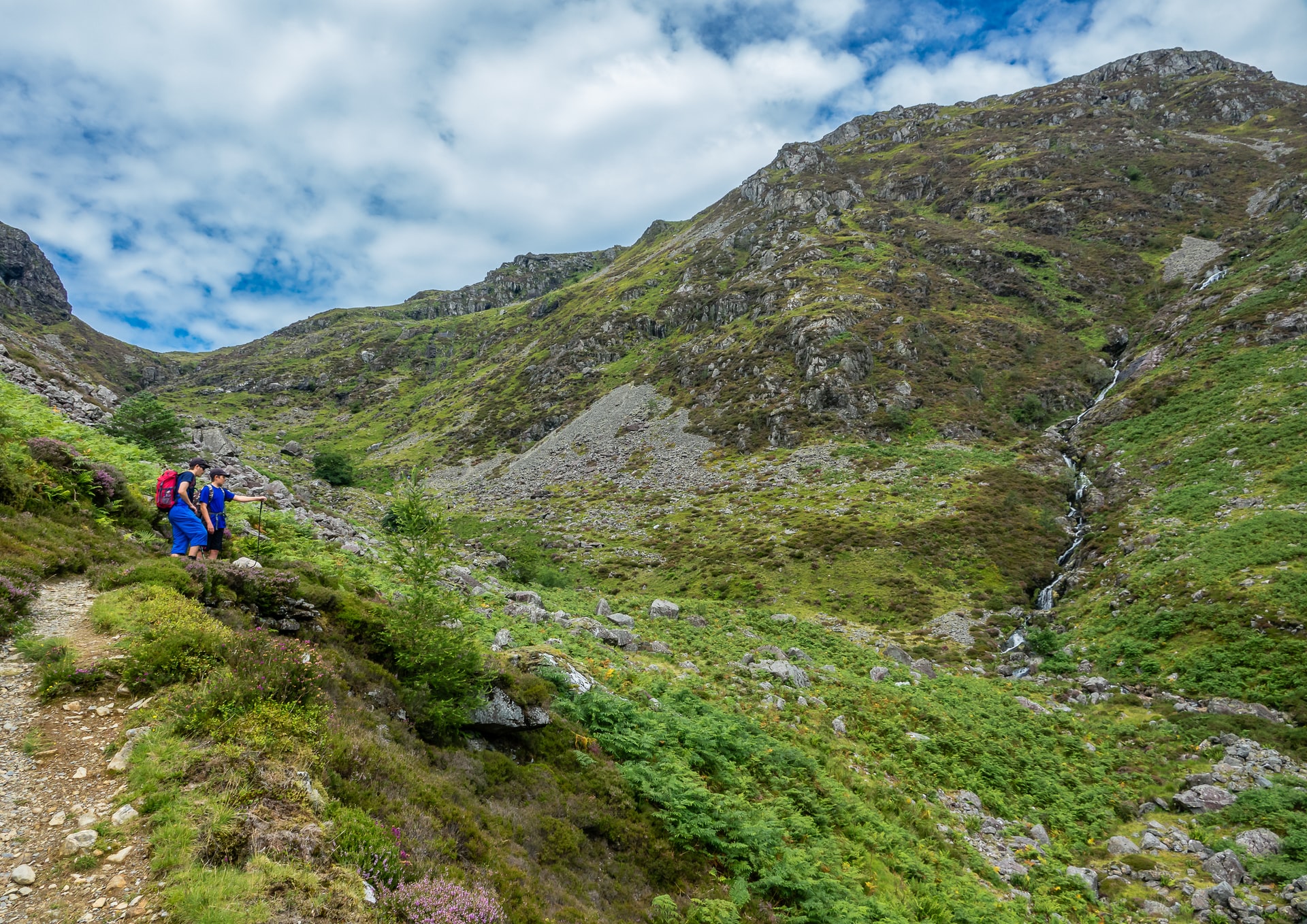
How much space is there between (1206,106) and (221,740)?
22659 centimetres

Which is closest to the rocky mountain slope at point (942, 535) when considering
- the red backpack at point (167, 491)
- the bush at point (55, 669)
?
the bush at point (55, 669)

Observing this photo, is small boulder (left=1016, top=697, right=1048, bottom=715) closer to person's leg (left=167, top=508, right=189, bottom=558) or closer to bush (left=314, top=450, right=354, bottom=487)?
person's leg (left=167, top=508, right=189, bottom=558)

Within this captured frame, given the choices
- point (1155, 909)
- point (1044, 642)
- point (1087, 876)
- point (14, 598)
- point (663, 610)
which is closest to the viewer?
point (14, 598)

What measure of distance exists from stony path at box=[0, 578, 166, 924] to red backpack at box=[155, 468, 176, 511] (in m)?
5.03

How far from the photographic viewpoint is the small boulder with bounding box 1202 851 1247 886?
1239cm

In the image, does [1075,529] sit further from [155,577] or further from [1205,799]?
[155,577]

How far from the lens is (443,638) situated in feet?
34.6

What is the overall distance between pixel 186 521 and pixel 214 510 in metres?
0.65

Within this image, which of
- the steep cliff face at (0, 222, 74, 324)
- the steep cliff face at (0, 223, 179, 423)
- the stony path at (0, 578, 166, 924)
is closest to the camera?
the stony path at (0, 578, 166, 924)

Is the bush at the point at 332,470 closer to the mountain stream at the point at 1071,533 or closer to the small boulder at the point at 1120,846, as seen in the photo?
the mountain stream at the point at 1071,533

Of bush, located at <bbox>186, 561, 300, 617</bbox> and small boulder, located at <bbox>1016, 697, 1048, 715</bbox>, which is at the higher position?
bush, located at <bbox>186, 561, 300, 617</bbox>

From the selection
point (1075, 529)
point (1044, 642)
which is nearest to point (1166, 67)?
point (1075, 529)

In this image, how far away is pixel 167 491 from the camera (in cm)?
1212

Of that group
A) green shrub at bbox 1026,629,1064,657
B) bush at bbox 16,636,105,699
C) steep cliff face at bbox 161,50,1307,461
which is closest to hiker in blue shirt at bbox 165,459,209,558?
bush at bbox 16,636,105,699
